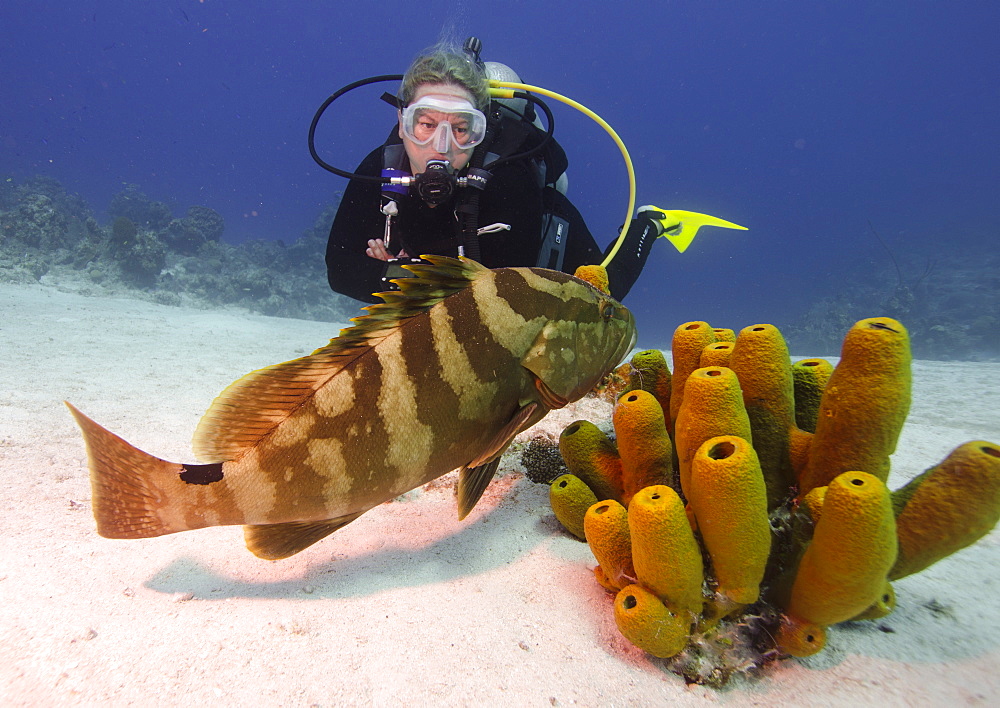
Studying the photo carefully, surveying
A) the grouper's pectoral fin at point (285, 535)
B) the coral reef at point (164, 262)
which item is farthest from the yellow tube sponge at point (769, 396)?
the coral reef at point (164, 262)

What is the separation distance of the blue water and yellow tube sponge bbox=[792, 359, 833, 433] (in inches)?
3086

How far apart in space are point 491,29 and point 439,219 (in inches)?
4856

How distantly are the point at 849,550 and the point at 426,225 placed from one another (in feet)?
13.7

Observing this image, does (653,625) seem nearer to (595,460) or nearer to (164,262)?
(595,460)

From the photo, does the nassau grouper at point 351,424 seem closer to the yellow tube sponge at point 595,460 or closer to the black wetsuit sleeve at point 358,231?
the yellow tube sponge at point 595,460

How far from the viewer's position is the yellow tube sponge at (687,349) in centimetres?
236

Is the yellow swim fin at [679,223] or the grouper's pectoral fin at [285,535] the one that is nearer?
the grouper's pectoral fin at [285,535]

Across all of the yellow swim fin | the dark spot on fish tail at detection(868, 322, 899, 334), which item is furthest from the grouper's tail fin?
the yellow swim fin

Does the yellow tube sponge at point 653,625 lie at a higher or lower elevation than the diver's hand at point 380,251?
lower

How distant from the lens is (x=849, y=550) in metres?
1.53

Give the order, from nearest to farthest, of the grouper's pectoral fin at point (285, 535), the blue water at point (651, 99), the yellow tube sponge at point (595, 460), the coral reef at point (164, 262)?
the grouper's pectoral fin at point (285, 535) < the yellow tube sponge at point (595, 460) < the coral reef at point (164, 262) < the blue water at point (651, 99)

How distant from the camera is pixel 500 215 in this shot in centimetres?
492

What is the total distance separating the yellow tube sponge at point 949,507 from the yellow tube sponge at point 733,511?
576 millimetres

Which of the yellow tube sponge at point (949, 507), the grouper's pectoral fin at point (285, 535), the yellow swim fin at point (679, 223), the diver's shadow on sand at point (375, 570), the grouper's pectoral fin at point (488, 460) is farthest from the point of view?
the yellow swim fin at point (679, 223)
